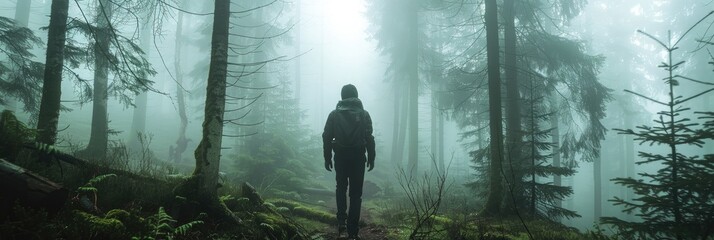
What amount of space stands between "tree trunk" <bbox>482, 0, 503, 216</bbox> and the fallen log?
6540 mm

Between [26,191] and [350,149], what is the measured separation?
3575 mm

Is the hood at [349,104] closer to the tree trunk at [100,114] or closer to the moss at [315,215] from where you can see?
the moss at [315,215]

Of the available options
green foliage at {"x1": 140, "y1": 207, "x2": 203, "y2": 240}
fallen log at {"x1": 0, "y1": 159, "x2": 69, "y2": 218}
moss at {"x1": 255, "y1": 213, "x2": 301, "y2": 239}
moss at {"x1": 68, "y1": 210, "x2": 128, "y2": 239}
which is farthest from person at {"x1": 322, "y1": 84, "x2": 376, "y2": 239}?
fallen log at {"x1": 0, "y1": 159, "x2": 69, "y2": 218}

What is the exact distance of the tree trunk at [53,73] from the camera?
5523mm

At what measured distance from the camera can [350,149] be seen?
201 inches

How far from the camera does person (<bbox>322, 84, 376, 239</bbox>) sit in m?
5.09

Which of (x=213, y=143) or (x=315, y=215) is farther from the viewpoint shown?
(x=315, y=215)

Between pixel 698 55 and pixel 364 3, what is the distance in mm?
25542

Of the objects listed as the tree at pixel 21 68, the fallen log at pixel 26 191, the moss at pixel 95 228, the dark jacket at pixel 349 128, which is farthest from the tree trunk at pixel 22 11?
the moss at pixel 95 228

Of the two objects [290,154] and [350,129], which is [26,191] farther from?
[290,154]

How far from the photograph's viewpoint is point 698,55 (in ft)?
81.8

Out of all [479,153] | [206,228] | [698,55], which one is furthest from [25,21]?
[698,55]

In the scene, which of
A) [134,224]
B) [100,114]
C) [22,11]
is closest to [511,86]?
Answer: [134,224]

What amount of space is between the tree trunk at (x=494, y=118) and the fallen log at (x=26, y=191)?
6540 mm
